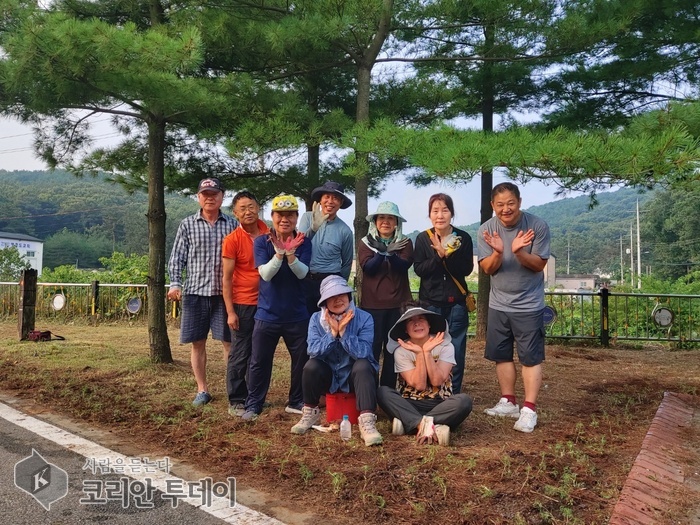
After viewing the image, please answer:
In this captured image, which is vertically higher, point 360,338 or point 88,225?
point 88,225

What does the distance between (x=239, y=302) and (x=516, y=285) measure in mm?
2002

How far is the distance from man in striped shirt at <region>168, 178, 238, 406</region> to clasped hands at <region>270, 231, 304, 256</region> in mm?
804

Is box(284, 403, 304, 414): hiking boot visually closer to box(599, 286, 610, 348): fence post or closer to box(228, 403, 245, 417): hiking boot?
box(228, 403, 245, 417): hiking boot

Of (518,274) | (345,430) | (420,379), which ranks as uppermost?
(518,274)

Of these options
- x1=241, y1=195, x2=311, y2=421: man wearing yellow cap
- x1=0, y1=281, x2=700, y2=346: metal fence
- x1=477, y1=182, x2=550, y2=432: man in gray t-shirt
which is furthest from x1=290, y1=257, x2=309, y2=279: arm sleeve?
x1=0, y1=281, x2=700, y2=346: metal fence

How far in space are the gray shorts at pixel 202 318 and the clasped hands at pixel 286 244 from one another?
89 cm

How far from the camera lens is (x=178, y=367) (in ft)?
20.9

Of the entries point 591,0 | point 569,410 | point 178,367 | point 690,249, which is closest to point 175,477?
point 569,410

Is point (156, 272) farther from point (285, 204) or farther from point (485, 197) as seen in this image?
point (485, 197)

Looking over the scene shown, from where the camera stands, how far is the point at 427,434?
3520 millimetres

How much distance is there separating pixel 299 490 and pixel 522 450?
133 centimetres

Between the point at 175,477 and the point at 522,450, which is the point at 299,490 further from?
the point at 522,450

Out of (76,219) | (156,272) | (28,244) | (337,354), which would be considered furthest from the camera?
(76,219)

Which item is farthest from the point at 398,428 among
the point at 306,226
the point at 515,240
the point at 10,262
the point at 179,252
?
the point at 10,262
